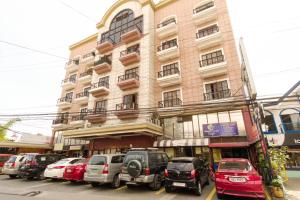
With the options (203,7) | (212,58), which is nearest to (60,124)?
(212,58)

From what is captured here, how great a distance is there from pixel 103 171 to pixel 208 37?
16.1 meters

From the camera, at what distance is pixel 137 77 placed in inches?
769

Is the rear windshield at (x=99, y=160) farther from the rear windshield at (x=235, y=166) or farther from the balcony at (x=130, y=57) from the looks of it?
the balcony at (x=130, y=57)

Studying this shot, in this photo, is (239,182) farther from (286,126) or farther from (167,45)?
(167,45)

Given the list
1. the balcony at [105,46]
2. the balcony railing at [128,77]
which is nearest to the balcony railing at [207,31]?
the balcony railing at [128,77]

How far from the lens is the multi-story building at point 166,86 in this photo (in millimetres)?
14555

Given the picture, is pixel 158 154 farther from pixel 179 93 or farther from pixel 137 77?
pixel 137 77

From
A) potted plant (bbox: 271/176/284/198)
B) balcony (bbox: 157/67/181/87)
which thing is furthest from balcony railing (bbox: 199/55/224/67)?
potted plant (bbox: 271/176/284/198)

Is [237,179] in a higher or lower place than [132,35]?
lower

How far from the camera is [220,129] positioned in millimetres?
14320

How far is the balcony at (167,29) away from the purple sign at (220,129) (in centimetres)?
1242

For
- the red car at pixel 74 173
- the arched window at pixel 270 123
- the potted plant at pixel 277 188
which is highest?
the arched window at pixel 270 123

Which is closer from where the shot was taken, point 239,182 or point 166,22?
point 239,182

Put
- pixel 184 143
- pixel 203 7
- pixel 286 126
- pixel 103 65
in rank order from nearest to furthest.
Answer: pixel 184 143, pixel 286 126, pixel 203 7, pixel 103 65
